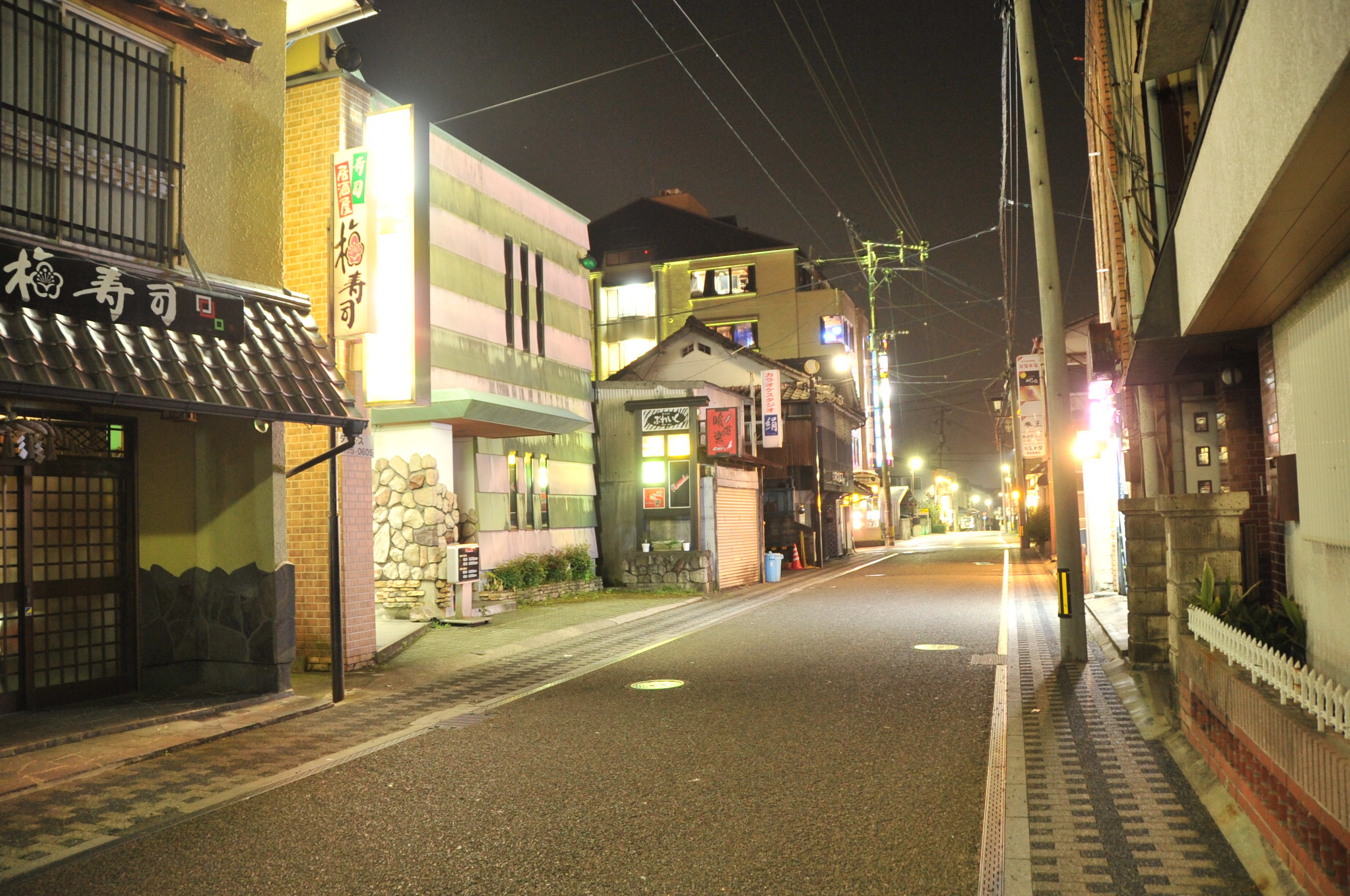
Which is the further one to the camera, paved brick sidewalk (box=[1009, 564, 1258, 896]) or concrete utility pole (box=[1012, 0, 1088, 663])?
concrete utility pole (box=[1012, 0, 1088, 663])

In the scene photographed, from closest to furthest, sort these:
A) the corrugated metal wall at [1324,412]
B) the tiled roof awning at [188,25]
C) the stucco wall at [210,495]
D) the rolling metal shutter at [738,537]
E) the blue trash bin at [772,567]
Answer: the corrugated metal wall at [1324,412] → the tiled roof awning at [188,25] → the stucco wall at [210,495] → the rolling metal shutter at [738,537] → the blue trash bin at [772,567]

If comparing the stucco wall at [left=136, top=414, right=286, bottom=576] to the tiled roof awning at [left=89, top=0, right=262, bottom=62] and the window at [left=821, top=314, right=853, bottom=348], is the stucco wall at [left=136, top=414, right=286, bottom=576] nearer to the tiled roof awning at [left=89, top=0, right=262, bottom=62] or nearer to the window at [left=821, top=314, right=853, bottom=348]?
the tiled roof awning at [left=89, top=0, right=262, bottom=62]

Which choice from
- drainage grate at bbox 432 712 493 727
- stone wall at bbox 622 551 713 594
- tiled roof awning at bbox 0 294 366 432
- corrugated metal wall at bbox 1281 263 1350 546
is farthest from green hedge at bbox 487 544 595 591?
corrugated metal wall at bbox 1281 263 1350 546

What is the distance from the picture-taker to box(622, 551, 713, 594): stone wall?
84.1ft

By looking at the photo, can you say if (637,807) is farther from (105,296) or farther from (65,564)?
(65,564)

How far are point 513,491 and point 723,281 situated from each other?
34.1 meters

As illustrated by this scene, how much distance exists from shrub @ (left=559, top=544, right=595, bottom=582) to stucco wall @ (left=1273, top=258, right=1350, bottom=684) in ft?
58.1

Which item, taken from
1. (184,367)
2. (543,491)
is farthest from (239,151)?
(543,491)

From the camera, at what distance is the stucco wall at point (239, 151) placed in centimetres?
1062

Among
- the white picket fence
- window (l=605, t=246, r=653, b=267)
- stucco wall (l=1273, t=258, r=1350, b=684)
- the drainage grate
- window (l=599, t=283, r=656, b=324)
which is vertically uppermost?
window (l=605, t=246, r=653, b=267)

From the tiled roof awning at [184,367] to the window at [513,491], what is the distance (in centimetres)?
1096

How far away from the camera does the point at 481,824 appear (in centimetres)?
620

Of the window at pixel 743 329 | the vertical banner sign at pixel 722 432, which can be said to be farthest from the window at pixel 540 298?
the window at pixel 743 329

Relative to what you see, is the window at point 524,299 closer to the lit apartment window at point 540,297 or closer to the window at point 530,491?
the lit apartment window at point 540,297
